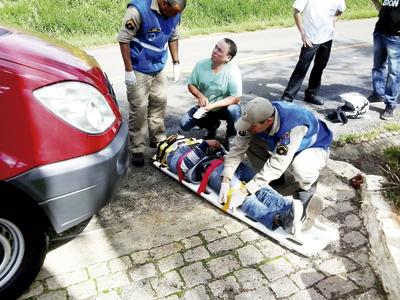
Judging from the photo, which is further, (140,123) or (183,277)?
(140,123)

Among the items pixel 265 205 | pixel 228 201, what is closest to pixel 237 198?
pixel 228 201

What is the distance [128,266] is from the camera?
9.50ft

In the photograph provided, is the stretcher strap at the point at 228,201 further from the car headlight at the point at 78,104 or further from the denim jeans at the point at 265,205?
the car headlight at the point at 78,104

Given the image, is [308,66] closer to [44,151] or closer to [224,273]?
[224,273]

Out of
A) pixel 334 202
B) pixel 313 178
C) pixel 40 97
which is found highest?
pixel 40 97

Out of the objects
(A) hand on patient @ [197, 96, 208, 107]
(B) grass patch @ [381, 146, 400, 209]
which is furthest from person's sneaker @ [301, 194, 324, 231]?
(A) hand on patient @ [197, 96, 208, 107]

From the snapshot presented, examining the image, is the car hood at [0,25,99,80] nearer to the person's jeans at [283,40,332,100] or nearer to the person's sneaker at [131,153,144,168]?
the person's sneaker at [131,153,144,168]

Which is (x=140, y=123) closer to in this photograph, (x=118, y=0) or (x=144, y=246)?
(x=144, y=246)

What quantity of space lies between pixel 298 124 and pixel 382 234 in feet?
3.16

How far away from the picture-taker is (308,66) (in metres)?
5.61

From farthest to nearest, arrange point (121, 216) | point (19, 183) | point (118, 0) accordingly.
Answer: point (118, 0) < point (121, 216) < point (19, 183)

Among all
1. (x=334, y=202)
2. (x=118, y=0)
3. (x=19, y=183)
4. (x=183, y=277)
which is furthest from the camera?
(x=118, y=0)

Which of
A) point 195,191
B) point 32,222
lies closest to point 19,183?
point 32,222

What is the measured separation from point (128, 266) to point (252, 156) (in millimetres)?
1512
